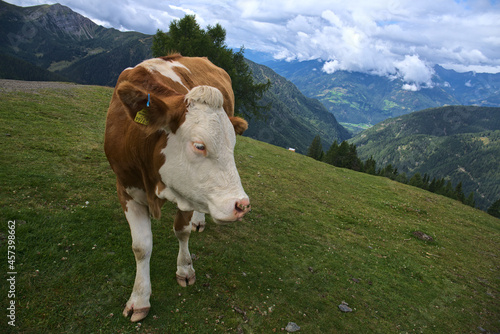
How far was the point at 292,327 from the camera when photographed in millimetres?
5336

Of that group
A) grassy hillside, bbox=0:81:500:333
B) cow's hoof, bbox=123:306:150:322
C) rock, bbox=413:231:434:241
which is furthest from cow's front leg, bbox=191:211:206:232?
rock, bbox=413:231:434:241

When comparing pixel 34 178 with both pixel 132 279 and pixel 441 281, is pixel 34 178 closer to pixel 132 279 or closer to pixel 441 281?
pixel 132 279

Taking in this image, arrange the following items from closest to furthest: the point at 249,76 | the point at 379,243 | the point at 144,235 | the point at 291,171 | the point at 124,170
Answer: the point at 124,170
the point at 144,235
the point at 379,243
the point at 291,171
the point at 249,76

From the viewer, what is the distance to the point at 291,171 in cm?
2091

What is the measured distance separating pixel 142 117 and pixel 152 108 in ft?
0.72

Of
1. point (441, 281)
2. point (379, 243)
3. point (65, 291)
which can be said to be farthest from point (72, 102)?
point (441, 281)

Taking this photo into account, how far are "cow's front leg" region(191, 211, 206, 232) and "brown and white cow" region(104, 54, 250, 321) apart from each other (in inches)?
126

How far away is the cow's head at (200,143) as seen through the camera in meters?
3.12

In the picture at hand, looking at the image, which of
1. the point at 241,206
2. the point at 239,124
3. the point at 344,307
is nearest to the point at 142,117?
the point at 239,124

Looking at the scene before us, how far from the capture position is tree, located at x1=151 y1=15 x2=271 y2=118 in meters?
26.1

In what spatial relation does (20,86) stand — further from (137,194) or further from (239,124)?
(239,124)

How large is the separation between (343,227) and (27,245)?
463 inches

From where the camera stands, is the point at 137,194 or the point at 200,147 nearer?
the point at 200,147

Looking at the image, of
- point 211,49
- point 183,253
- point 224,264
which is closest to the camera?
point 183,253
